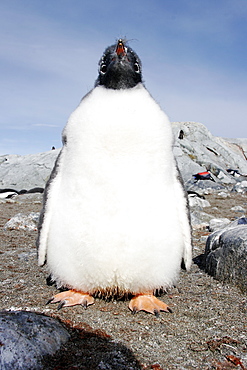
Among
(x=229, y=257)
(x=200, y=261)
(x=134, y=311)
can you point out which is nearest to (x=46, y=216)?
(x=134, y=311)

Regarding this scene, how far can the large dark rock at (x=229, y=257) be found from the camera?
312 cm

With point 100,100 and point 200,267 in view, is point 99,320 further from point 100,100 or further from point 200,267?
point 200,267

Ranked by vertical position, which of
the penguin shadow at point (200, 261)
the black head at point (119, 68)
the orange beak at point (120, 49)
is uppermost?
the orange beak at point (120, 49)

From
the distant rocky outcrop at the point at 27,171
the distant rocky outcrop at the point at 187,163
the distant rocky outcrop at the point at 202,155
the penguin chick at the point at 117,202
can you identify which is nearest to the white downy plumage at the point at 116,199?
the penguin chick at the point at 117,202

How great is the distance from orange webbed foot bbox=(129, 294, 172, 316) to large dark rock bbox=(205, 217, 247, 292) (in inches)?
35.3

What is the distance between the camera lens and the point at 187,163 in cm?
2458

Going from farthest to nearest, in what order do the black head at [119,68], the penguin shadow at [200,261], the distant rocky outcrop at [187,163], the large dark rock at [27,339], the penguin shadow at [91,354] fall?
the distant rocky outcrop at [187,163]
the penguin shadow at [200,261]
the black head at [119,68]
the penguin shadow at [91,354]
the large dark rock at [27,339]

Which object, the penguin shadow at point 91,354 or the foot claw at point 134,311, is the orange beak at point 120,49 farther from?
the penguin shadow at point 91,354

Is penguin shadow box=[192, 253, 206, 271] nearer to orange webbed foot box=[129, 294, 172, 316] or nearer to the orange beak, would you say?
orange webbed foot box=[129, 294, 172, 316]

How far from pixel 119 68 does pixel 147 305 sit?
1.93 m

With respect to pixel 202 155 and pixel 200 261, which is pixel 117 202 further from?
pixel 202 155

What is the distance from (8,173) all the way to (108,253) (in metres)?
22.6

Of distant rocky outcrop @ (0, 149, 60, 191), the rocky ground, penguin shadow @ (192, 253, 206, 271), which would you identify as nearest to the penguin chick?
the rocky ground

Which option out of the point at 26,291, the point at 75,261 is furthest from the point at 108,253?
the point at 26,291
